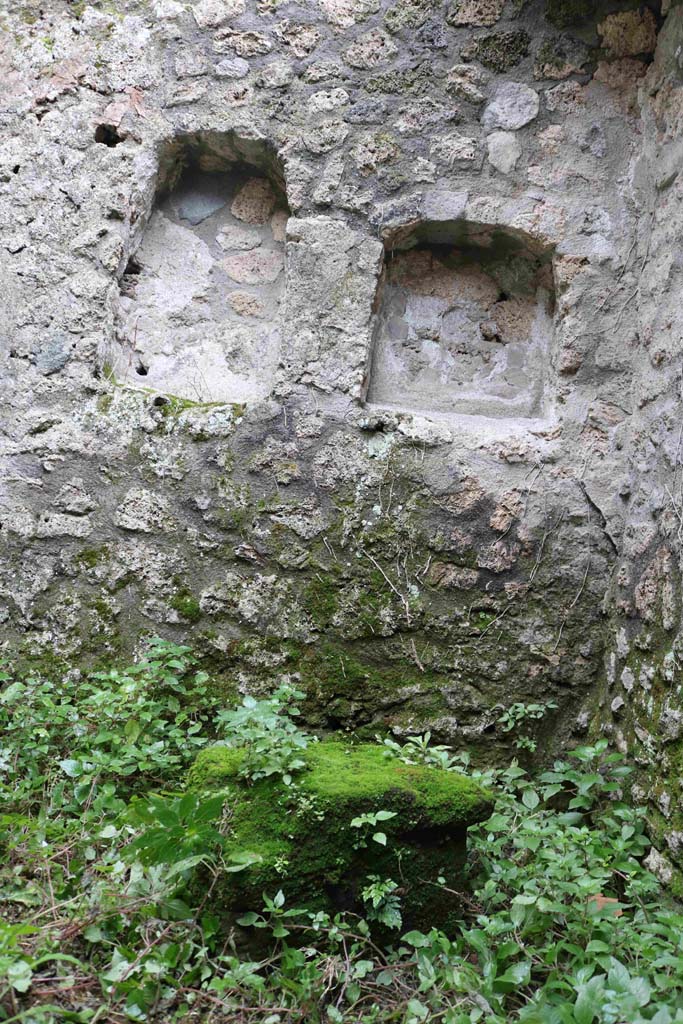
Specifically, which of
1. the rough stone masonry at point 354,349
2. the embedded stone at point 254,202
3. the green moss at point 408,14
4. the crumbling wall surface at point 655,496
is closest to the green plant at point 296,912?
the crumbling wall surface at point 655,496

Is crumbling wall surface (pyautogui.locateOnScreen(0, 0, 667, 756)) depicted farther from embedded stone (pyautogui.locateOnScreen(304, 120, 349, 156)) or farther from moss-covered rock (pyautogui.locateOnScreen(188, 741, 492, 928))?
moss-covered rock (pyautogui.locateOnScreen(188, 741, 492, 928))

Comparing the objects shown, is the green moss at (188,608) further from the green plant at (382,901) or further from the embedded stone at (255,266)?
the embedded stone at (255,266)

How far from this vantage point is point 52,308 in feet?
10.4

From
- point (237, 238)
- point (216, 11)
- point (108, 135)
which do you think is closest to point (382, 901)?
point (237, 238)

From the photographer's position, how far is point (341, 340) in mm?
3078

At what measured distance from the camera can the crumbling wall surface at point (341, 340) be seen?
9.44ft

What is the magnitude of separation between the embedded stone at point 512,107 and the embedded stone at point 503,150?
0.04m

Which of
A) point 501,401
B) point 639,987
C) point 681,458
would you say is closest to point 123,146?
point 501,401

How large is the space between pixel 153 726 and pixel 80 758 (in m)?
0.27

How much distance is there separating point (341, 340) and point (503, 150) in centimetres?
99

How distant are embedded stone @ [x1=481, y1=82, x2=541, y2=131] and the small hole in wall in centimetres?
144

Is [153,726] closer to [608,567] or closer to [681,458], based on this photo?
[608,567]

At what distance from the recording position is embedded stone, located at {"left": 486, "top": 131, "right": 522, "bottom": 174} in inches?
126

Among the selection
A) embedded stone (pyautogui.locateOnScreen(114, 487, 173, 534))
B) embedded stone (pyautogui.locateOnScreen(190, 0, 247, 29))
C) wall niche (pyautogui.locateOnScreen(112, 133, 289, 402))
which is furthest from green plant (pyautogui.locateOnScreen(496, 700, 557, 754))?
embedded stone (pyautogui.locateOnScreen(190, 0, 247, 29))
